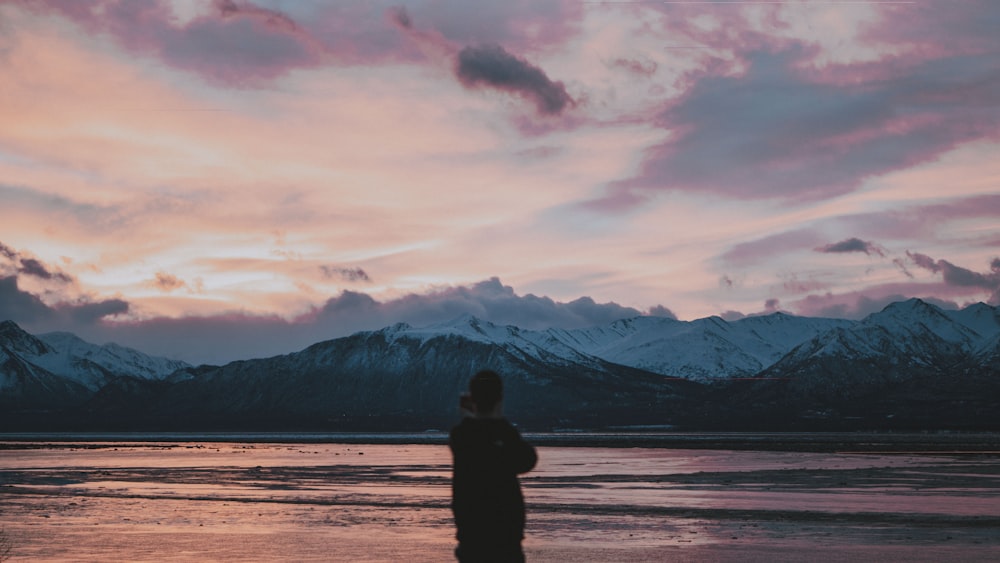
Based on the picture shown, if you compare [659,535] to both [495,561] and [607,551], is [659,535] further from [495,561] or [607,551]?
[495,561]

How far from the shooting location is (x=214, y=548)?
33.6 m

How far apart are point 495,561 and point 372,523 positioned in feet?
96.1

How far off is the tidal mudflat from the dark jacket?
1884 centimetres

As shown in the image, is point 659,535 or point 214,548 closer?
point 214,548

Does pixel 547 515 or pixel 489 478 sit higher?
pixel 489 478

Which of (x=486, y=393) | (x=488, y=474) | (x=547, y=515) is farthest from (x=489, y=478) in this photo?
(x=547, y=515)

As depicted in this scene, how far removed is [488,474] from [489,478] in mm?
49

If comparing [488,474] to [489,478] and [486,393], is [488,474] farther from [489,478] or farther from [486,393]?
[486,393]

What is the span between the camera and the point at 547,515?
43.7m

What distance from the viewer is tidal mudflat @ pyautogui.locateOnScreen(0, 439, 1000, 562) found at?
3228cm

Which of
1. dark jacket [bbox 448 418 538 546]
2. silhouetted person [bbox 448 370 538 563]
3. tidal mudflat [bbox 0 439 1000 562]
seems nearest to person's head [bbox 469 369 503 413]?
silhouetted person [bbox 448 370 538 563]

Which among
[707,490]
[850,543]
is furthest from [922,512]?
[707,490]

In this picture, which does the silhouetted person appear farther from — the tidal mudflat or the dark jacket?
the tidal mudflat

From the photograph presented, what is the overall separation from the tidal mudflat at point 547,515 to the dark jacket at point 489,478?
18839 millimetres
